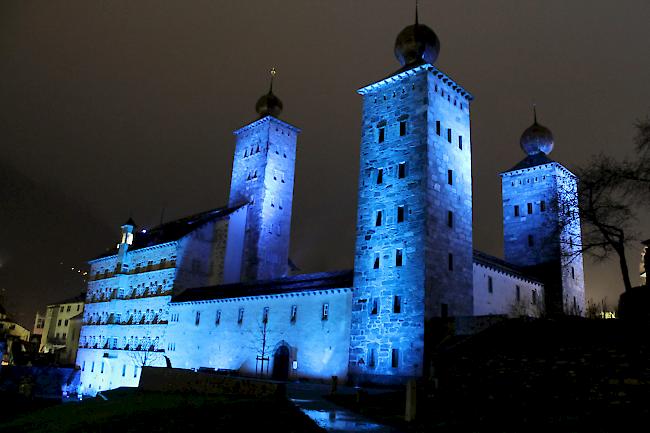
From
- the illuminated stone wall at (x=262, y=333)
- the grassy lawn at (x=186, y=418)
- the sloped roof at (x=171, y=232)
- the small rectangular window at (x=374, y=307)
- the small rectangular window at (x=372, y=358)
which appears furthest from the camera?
the sloped roof at (x=171, y=232)

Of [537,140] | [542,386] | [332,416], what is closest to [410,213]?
[332,416]

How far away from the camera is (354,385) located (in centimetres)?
2981

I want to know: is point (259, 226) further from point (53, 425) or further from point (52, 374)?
point (53, 425)

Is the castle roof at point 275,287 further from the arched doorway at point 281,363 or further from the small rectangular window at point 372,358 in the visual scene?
the small rectangular window at point 372,358

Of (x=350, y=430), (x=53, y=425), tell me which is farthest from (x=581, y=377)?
(x=53, y=425)

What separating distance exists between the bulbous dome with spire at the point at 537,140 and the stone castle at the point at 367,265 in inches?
5.0

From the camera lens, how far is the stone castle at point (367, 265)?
30672mm

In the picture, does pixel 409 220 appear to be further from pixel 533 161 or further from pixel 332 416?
pixel 533 161

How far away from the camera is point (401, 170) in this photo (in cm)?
3256

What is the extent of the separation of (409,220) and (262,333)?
1326 cm

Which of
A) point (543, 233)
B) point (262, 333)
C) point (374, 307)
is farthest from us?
point (543, 233)

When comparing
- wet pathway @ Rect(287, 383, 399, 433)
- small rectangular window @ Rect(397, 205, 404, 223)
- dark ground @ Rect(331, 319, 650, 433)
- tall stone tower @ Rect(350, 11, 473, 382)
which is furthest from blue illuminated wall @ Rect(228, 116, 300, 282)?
dark ground @ Rect(331, 319, 650, 433)

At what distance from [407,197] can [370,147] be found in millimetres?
4848

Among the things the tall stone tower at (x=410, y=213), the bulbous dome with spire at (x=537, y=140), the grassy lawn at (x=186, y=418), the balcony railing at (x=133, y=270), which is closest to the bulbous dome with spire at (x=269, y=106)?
the balcony railing at (x=133, y=270)
